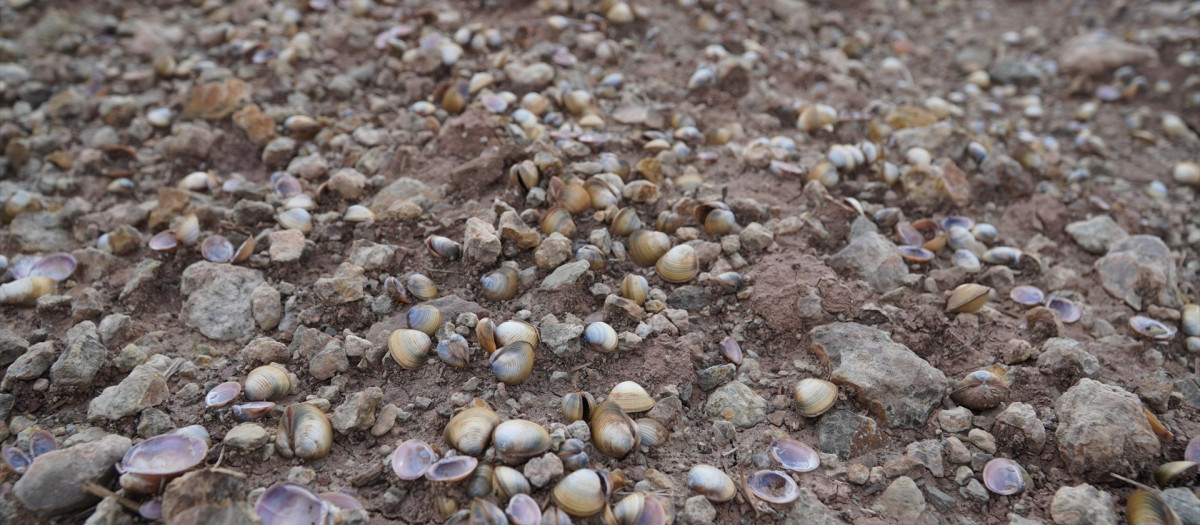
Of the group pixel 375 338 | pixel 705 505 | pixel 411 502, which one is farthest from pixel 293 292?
pixel 705 505

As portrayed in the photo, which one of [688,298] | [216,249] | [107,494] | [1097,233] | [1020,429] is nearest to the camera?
[107,494]

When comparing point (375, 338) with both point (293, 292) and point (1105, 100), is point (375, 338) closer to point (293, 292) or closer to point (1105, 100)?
point (293, 292)

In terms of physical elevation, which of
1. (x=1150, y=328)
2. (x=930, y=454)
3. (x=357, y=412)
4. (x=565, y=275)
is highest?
(x=565, y=275)

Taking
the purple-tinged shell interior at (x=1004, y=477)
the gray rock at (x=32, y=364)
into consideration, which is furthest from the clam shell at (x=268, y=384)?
the purple-tinged shell interior at (x=1004, y=477)

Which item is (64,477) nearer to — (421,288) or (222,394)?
(222,394)

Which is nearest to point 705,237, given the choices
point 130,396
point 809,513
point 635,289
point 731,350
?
point 635,289

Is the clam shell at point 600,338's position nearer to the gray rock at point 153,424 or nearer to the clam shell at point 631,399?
the clam shell at point 631,399

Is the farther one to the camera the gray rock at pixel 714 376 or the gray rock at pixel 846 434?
the gray rock at pixel 714 376
